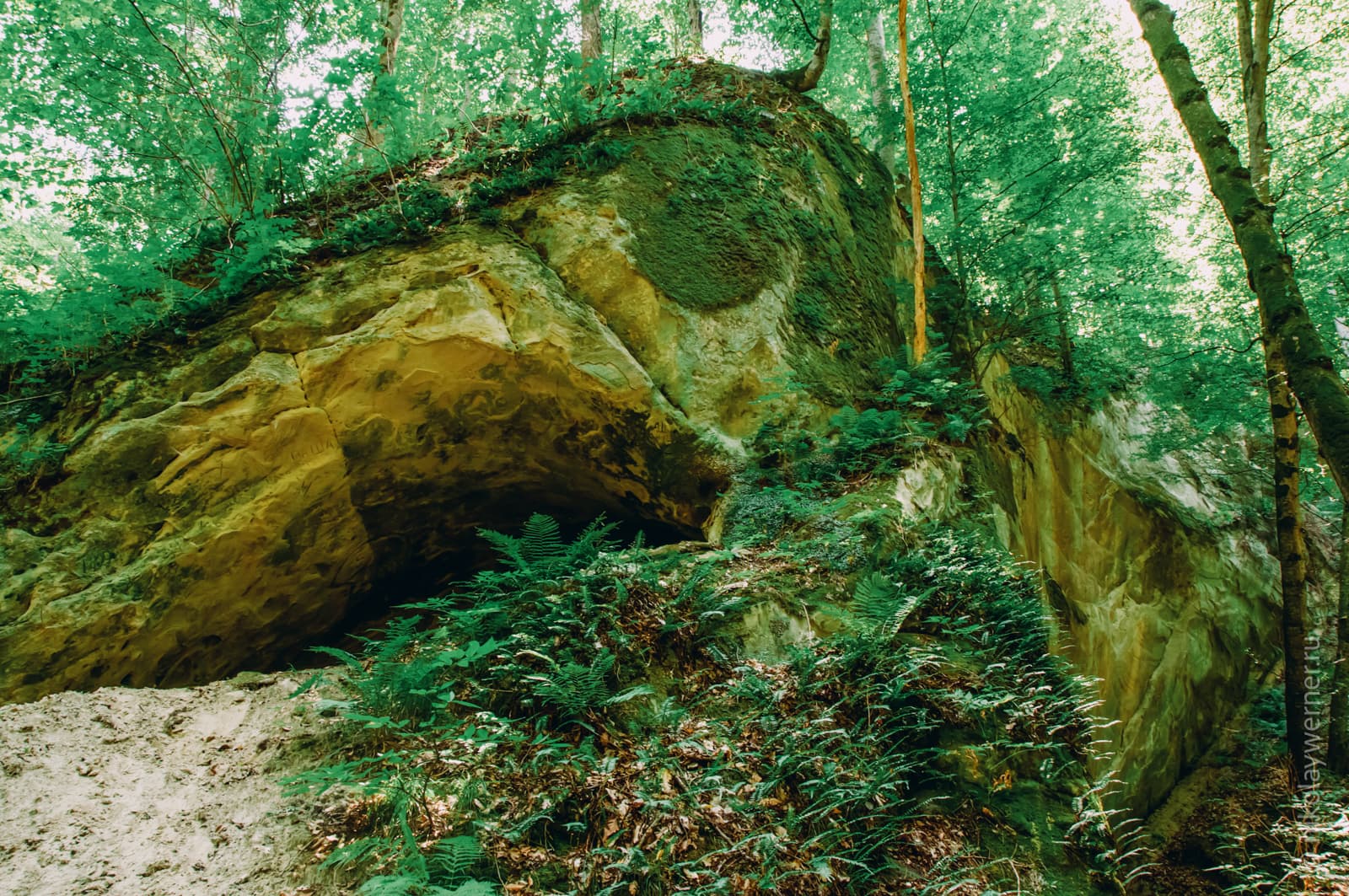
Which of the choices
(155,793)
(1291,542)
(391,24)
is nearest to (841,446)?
(1291,542)

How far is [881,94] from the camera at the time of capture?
11.4 m

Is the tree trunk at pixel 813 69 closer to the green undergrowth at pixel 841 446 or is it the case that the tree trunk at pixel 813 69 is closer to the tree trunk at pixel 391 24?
the green undergrowth at pixel 841 446

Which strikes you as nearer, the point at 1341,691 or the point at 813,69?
the point at 1341,691

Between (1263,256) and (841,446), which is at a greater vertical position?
(1263,256)

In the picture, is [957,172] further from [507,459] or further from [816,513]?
[507,459]

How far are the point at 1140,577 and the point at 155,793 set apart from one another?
13.2 meters

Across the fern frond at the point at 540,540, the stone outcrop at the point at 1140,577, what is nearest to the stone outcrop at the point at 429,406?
the fern frond at the point at 540,540

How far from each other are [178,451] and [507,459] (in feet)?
10.4

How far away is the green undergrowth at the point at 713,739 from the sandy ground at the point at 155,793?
11.3 inches

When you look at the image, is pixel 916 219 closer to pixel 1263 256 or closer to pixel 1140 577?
pixel 1263 256

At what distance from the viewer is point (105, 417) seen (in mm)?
5340

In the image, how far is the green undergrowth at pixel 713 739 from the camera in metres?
2.84

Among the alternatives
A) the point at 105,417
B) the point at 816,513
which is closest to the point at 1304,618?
the point at 816,513

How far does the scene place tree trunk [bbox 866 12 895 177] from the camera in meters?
10.8
